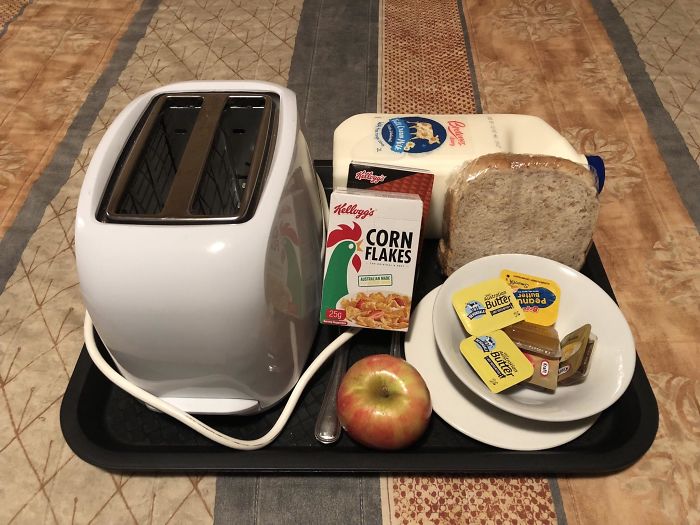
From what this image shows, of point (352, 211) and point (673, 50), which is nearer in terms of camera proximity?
point (352, 211)

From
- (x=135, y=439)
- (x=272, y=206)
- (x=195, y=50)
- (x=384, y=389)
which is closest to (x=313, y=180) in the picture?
(x=272, y=206)

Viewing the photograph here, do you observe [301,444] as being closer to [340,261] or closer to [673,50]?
[340,261]

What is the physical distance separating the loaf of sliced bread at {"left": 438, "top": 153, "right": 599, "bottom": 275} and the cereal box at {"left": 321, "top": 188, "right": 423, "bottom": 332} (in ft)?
0.36

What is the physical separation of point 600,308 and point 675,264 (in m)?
0.22

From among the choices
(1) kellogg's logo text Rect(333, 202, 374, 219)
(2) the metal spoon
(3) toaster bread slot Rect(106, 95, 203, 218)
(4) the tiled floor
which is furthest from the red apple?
(4) the tiled floor

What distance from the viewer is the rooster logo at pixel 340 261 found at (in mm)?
638

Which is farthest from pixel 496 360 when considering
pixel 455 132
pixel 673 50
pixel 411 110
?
pixel 673 50

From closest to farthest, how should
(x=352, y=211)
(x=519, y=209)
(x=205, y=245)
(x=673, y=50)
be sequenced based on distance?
(x=205, y=245) → (x=352, y=211) → (x=519, y=209) → (x=673, y=50)

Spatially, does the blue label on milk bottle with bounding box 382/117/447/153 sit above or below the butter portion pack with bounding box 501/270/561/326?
above

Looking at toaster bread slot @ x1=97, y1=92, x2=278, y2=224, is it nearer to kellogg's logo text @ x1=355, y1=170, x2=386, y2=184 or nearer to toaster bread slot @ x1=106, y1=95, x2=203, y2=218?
toaster bread slot @ x1=106, y1=95, x2=203, y2=218

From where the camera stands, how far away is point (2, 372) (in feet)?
2.41

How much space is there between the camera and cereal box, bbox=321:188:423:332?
2.07 feet

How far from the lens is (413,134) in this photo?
77cm

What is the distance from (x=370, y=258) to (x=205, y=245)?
20 cm
